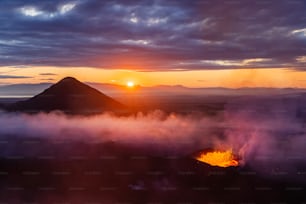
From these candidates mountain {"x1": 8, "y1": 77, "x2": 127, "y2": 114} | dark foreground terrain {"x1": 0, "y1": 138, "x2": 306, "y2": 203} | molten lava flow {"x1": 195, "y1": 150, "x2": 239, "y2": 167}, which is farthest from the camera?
mountain {"x1": 8, "y1": 77, "x2": 127, "y2": 114}

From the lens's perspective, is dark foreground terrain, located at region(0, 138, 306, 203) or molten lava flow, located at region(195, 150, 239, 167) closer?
dark foreground terrain, located at region(0, 138, 306, 203)

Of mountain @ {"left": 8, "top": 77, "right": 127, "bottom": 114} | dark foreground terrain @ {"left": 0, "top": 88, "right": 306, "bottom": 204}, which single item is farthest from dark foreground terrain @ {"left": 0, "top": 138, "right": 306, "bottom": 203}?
mountain @ {"left": 8, "top": 77, "right": 127, "bottom": 114}

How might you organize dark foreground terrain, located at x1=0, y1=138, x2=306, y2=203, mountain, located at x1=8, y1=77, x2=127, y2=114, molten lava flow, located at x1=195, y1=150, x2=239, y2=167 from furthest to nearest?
mountain, located at x1=8, y1=77, x2=127, y2=114 → molten lava flow, located at x1=195, y1=150, x2=239, y2=167 → dark foreground terrain, located at x1=0, y1=138, x2=306, y2=203

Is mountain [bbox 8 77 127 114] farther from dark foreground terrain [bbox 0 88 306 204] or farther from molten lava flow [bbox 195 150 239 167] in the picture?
molten lava flow [bbox 195 150 239 167]

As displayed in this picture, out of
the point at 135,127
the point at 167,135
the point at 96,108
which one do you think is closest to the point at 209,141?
the point at 167,135

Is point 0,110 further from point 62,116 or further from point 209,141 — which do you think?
point 209,141

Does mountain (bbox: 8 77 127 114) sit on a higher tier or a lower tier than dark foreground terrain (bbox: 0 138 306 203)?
higher
